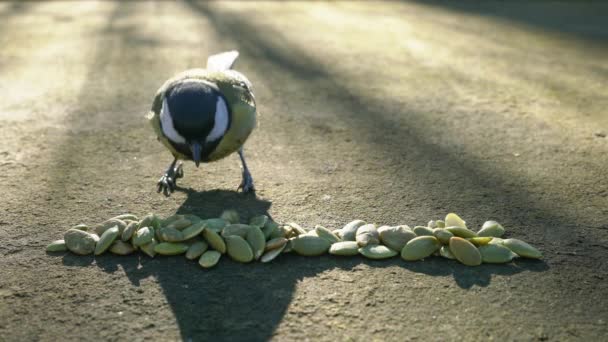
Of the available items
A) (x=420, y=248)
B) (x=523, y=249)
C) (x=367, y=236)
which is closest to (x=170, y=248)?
(x=367, y=236)

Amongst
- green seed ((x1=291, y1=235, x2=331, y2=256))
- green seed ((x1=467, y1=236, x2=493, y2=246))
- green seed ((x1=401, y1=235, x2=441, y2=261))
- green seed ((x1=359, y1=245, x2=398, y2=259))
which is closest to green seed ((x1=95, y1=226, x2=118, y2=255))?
green seed ((x1=291, y1=235, x2=331, y2=256))

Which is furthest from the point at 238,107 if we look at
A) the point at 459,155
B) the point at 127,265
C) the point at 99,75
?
the point at 99,75

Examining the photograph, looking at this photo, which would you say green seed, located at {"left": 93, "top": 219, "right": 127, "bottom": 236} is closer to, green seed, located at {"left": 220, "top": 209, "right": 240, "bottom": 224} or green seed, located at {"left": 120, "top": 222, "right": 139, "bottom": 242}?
green seed, located at {"left": 120, "top": 222, "right": 139, "bottom": 242}

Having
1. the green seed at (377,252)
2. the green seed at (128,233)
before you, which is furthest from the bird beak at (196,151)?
the green seed at (377,252)

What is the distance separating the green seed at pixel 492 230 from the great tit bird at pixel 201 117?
98 cm

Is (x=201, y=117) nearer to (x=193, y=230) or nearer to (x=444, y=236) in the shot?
(x=193, y=230)

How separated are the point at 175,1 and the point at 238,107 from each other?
5.10m

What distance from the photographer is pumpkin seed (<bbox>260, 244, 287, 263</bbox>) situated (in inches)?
78.3

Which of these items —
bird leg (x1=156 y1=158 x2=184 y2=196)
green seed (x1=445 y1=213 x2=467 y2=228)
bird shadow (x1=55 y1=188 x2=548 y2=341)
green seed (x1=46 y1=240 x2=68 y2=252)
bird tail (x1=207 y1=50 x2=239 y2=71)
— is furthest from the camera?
bird tail (x1=207 y1=50 x2=239 y2=71)

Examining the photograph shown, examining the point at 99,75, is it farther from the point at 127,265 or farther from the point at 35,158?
the point at 127,265

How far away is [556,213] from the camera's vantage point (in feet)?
7.72

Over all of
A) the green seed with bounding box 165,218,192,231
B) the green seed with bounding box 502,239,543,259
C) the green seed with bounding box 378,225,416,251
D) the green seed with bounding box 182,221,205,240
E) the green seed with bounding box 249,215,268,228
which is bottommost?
the green seed with bounding box 165,218,192,231

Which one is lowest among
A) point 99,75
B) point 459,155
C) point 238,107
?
point 99,75

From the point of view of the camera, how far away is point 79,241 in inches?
80.7
